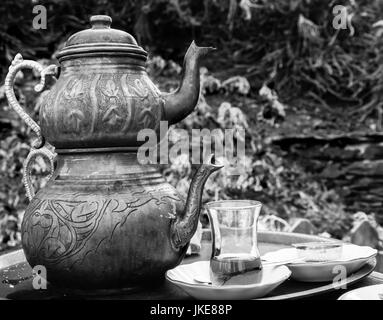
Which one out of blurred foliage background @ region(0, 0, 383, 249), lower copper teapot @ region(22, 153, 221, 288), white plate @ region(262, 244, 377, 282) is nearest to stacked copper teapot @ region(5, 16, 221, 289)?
lower copper teapot @ region(22, 153, 221, 288)

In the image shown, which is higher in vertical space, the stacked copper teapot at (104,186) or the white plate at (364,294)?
the stacked copper teapot at (104,186)

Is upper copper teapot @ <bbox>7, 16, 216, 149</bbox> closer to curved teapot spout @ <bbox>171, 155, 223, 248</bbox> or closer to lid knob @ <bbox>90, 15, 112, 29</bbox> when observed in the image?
lid knob @ <bbox>90, 15, 112, 29</bbox>

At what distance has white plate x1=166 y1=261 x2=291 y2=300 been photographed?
83 centimetres

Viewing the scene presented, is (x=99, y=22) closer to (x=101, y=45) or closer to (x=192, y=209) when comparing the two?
(x=101, y=45)

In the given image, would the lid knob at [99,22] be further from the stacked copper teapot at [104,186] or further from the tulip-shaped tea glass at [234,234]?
the tulip-shaped tea glass at [234,234]

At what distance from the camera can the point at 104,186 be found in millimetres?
942

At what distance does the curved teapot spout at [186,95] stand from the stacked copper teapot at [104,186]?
22mm

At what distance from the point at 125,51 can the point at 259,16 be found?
249 cm

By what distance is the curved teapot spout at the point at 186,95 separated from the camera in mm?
1065

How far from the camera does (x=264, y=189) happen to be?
2828 millimetres

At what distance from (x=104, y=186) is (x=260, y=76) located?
2490 millimetres

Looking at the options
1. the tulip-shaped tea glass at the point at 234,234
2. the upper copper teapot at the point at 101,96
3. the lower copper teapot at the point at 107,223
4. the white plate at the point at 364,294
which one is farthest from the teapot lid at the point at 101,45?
the white plate at the point at 364,294

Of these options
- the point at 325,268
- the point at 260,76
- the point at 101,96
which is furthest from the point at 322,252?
the point at 260,76

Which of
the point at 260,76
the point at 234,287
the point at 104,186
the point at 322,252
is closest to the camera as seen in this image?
the point at 234,287
